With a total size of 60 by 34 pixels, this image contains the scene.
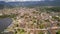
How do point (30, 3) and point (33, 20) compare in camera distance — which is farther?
point (30, 3)

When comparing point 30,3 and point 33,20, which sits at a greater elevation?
point 30,3

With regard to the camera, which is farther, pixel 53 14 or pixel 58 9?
pixel 58 9

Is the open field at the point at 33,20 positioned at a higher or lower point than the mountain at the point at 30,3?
lower

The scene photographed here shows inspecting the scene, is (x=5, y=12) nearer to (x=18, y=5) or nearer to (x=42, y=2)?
(x=18, y=5)

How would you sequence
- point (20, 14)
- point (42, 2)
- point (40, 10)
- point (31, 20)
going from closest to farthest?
1. point (31, 20)
2. point (20, 14)
3. point (40, 10)
4. point (42, 2)

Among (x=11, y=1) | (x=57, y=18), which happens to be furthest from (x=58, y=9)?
(x=11, y=1)

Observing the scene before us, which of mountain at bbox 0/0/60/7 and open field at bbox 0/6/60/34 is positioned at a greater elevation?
mountain at bbox 0/0/60/7

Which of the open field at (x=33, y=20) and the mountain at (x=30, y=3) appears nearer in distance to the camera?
the open field at (x=33, y=20)

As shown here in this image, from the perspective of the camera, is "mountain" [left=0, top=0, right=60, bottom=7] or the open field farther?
"mountain" [left=0, top=0, right=60, bottom=7]
